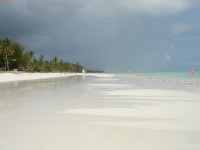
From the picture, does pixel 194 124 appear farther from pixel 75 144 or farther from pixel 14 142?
pixel 14 142

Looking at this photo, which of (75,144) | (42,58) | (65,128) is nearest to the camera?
(75,144)

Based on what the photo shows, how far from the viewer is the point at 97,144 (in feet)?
23.1

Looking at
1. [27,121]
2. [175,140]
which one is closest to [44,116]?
[27,121]

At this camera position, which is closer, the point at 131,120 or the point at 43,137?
the point at 43,137

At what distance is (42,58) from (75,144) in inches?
6476

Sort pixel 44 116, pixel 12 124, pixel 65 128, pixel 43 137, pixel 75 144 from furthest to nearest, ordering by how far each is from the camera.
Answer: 1. pixel 44 116
2. pixel 12 124
3. pixel 65 128
4. pixel 43 137
5. pixel 75 144

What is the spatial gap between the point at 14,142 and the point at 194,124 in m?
5.19

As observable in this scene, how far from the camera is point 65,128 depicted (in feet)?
29.2

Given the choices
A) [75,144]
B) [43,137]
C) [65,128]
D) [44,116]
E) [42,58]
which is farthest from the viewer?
[42,58]

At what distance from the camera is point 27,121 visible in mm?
10109

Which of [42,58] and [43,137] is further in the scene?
[42,58]

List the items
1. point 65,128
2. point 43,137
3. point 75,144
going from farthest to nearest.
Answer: point 65,128, point 43,137, point 75,144

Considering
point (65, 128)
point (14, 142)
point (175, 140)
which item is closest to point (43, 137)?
point (14, 142)

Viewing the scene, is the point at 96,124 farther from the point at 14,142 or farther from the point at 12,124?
the point at 14,142
